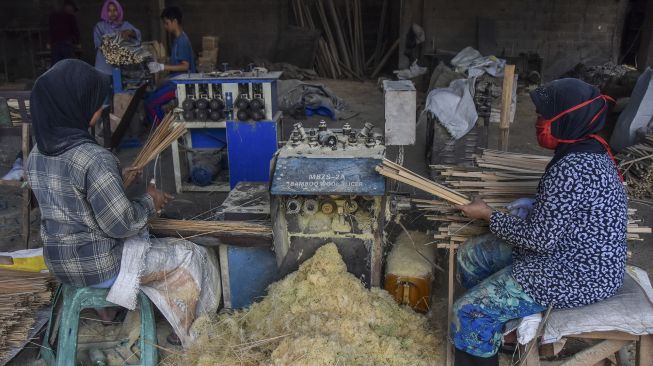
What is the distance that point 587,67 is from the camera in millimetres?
9578

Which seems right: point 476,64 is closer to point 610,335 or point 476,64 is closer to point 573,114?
point 573,114

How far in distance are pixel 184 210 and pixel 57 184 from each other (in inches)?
100.0

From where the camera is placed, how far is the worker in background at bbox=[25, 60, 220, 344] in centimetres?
251

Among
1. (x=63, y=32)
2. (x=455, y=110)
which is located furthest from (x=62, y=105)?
(x=63, y=32)

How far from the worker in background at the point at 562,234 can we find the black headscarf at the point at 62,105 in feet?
6.27

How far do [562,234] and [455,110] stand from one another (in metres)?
3.61

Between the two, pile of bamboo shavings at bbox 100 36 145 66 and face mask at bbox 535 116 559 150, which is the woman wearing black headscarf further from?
pile of bamboo shavings at bbox 100 36 145 66

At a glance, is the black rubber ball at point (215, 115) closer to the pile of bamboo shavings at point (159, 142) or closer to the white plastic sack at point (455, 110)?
the pile of bamboo shavings at point (159, 142)

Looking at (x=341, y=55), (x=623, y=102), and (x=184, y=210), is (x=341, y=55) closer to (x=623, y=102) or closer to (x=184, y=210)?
(x=623, y=102)

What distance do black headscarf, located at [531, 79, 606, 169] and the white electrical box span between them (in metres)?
1.01

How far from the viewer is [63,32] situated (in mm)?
8516

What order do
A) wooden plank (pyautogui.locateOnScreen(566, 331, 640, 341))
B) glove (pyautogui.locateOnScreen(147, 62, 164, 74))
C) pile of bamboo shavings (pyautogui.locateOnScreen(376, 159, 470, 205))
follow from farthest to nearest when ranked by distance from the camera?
glove (pyautogui.locateOnScreen(147, 62, 164, 74)), pile of bamboo shavings (pyautogui.locateOnScreen(376, 159, 470, 205)), wooden plank (pyautogui.locateOnScreen(566, 331, 640, 341))

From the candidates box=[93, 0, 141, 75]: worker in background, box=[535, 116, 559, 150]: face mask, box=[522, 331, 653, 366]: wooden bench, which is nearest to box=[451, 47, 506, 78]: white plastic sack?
box=[93, 0, 141, 75]: worker in background

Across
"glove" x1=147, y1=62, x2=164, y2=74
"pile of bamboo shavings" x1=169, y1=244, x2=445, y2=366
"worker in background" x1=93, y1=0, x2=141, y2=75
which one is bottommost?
"pile of bamboo shavings" x1=169, y1=244, x2=445, y2=366
